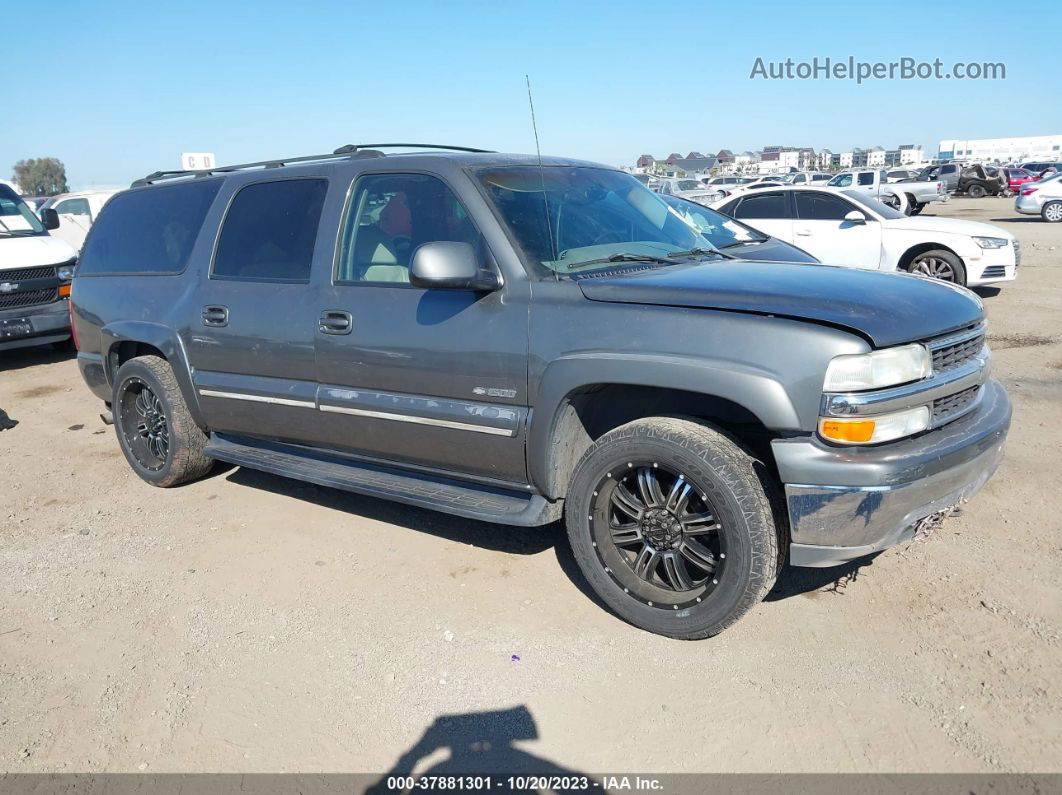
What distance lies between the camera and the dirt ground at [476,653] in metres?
2.83

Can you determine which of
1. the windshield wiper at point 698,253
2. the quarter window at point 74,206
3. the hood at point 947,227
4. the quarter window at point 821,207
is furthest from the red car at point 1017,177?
the windshield wiper at point 698,253

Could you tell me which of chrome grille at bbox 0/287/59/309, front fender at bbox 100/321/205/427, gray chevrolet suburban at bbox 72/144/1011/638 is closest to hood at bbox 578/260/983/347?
gray chevrolet suburban at bbox 72/144/1011/638

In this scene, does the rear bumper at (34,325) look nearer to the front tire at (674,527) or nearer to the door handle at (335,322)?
the door handle at (335,322)

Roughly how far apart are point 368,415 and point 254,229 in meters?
1.37

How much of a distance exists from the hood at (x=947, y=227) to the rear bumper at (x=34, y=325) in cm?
980

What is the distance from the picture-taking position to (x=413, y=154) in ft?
13.7

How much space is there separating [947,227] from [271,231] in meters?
9.00

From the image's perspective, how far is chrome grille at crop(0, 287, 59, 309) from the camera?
9052 millimetres

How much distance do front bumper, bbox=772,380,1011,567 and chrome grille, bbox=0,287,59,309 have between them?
890 cm

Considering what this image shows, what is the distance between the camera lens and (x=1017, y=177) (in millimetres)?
41875

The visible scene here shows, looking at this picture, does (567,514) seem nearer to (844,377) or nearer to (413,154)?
(844,377)

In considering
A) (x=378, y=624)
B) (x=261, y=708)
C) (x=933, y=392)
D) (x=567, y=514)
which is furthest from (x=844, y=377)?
(x=261, y=708)

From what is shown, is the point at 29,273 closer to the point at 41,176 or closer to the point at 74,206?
the point at 74,206

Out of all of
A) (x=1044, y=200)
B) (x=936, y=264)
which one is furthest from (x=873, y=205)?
(x=1044, y=200)
